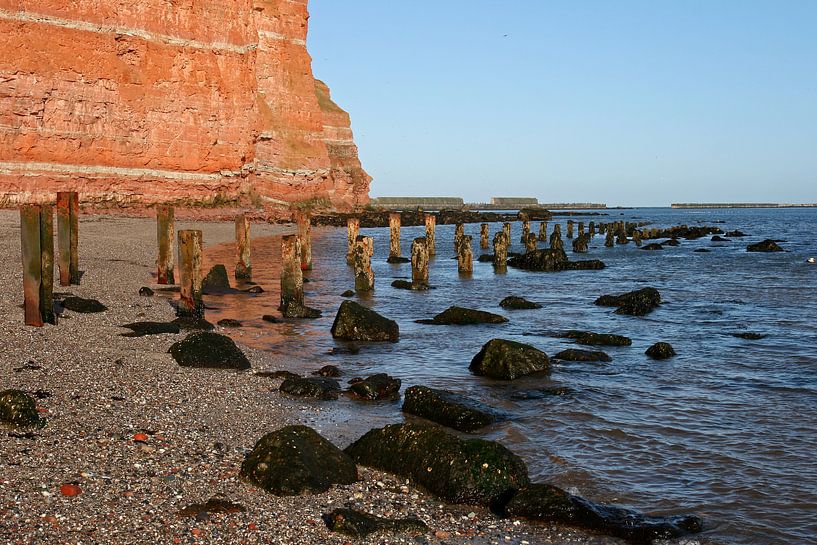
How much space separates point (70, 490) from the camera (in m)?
5.94

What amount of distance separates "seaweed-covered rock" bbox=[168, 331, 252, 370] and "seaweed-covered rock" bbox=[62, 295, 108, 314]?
3805mm

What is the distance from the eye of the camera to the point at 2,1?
43.2 meters

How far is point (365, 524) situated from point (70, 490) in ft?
7.63

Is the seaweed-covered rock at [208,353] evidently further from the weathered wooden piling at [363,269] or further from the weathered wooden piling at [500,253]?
the weathered wooden piling at [500,253]

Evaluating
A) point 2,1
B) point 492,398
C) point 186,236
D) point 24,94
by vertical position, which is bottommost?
point 492,398

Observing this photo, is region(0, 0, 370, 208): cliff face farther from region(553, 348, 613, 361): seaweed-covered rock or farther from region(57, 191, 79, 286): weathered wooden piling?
region(553, 348, 613, 361): seaweed-covered rock

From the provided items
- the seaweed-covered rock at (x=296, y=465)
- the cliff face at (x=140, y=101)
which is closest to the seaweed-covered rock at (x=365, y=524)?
the seaweed-covered rock at (x=296, y=465)

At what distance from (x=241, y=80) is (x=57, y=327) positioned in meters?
47.0

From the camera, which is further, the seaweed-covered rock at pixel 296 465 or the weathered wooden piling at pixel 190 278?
the weathered wooden piling at pixel 190 278

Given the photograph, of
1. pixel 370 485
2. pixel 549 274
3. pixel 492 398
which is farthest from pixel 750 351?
pixel 549 274

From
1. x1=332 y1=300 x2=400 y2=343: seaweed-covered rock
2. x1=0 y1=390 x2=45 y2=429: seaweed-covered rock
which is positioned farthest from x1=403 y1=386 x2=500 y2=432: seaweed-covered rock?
x1=332 y1=300 x2=400 y2=343: seaweed-covered rock

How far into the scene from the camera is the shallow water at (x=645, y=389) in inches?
295

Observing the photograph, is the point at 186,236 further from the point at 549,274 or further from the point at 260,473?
the point at 549,274

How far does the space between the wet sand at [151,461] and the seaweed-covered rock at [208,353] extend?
212 millimetres
